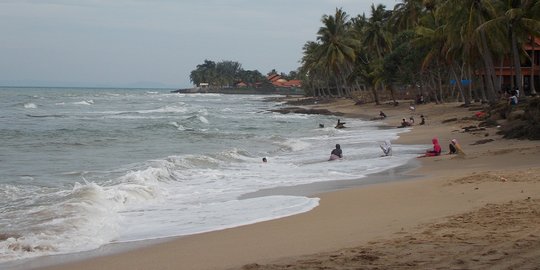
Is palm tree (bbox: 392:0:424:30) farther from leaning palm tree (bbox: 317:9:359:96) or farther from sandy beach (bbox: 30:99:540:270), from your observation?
sandy beach (bbox: 30:99:540:270)

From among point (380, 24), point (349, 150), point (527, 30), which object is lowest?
point (349, 150)

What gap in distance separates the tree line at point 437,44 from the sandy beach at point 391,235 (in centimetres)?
2213

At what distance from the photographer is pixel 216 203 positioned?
1141 cm

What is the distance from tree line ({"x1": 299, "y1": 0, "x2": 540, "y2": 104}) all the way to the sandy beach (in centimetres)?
2213

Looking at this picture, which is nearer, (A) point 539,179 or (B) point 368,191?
(A) point 539,179

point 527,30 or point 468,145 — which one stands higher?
point 527,30

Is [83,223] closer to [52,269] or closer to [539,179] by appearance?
[52,269]

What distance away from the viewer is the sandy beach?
5680mm

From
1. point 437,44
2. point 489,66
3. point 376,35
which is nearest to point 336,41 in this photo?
point 376,35

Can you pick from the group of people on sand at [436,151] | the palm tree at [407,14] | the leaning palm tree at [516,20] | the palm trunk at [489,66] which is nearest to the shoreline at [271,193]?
the group of people on sand at [436,151]

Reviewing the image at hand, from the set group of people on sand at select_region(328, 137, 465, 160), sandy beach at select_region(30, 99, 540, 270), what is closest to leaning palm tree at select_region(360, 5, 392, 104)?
group of people on sand at select_region(328, 137, 465, 160)

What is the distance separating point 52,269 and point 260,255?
2.41 metres

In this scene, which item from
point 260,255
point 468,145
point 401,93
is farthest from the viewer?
point 401,93

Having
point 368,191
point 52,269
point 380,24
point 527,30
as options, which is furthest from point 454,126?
point 380,24
